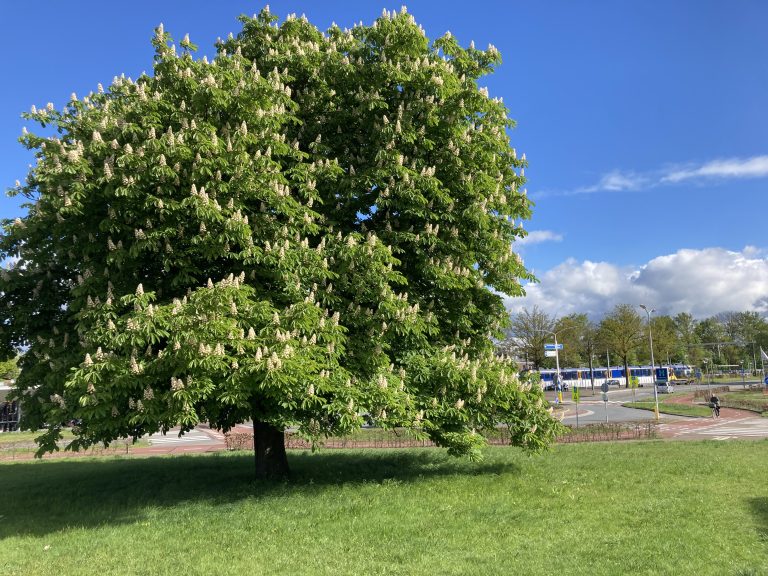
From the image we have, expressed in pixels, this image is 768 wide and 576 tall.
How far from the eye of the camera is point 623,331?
79.4m

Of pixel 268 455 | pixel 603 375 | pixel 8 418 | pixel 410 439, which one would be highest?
pixel 268 455

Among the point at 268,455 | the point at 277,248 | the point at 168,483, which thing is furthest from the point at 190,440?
the point at 277,248

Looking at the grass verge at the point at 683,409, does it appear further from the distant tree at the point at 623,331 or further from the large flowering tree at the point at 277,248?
the large flowering tree at the point at 277,248

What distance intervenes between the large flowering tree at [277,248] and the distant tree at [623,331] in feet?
229

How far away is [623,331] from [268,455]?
239ft

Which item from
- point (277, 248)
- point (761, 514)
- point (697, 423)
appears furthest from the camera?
point (697, 423)

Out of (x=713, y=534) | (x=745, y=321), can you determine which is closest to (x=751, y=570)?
(x=713, y=534)

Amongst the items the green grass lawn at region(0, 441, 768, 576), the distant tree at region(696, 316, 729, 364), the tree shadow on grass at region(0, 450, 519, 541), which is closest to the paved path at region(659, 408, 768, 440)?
the green grass lawn at region(0, 441, 768, 576)

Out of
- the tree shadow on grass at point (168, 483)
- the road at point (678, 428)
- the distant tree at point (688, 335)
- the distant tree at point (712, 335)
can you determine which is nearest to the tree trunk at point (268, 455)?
the tree shadow on grass at point (168, 483)

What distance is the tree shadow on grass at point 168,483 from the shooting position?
1327 cm

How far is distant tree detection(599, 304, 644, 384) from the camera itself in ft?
261

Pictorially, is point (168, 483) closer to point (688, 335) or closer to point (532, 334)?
point (532, 334)

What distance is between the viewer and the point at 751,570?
7496 mm

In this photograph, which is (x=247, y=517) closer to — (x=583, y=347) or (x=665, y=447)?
(x=665, y=447)
